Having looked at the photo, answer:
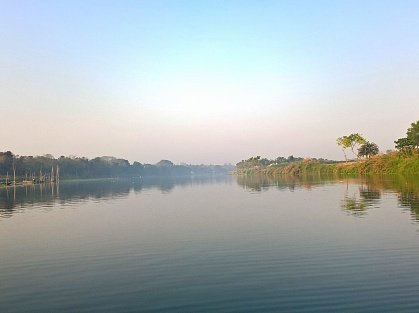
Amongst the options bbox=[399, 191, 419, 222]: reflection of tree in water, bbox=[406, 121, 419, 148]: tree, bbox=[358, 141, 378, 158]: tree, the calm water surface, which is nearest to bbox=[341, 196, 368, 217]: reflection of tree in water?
the calm water surface

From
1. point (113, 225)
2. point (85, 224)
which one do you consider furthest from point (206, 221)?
point (85, 224)

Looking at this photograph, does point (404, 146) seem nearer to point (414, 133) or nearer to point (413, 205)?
point (414, 133)

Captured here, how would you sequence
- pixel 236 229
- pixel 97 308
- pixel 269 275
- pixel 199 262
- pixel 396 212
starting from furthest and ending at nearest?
pixel 396 212, pixel 236 229, pixel 199 262, pixel 269 275, pixel 97 308

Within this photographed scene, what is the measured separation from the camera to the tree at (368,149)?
17719 centimetres

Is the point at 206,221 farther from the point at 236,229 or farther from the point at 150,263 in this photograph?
the point at 150,263

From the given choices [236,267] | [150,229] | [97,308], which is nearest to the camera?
[97,308]

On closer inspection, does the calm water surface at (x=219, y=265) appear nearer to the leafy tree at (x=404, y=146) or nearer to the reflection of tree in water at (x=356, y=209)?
the reflection of tree in water at (x=356, y=209)

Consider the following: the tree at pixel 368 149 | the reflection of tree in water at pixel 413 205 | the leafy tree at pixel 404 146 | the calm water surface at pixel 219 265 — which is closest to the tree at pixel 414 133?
the leafy tree at pixel 404 146

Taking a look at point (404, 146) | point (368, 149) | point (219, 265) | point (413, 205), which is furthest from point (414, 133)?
point (219, 265)

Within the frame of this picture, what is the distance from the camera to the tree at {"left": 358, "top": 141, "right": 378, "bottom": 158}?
581 ft

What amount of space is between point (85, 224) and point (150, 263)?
20.1m

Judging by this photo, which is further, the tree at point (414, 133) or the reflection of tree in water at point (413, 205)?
the tree at point (414, 133)

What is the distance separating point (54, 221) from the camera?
4250 cm

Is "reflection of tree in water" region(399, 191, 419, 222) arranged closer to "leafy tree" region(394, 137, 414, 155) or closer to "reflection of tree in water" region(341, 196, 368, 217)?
"reflection of tree in water" region(341, 196, 368, 217)
